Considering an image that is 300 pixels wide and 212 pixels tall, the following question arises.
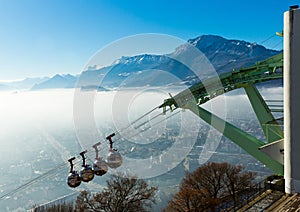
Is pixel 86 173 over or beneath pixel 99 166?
beneath

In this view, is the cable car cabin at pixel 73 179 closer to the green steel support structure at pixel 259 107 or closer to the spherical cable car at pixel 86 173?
the spherical cable car at pixel 86 173

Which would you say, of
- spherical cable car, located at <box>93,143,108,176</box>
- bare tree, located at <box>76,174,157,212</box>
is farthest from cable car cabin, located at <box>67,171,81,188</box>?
bare tree, located at <box>76,174,157,212</box>

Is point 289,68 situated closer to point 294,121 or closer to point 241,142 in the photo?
point 294,121

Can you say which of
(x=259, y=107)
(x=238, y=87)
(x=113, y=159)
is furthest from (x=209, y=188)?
(x=113, y=159)

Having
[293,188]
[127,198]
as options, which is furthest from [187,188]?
[293,188]

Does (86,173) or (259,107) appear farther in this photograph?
(259,107)

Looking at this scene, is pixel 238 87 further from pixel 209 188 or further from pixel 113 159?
pixel 209 188
